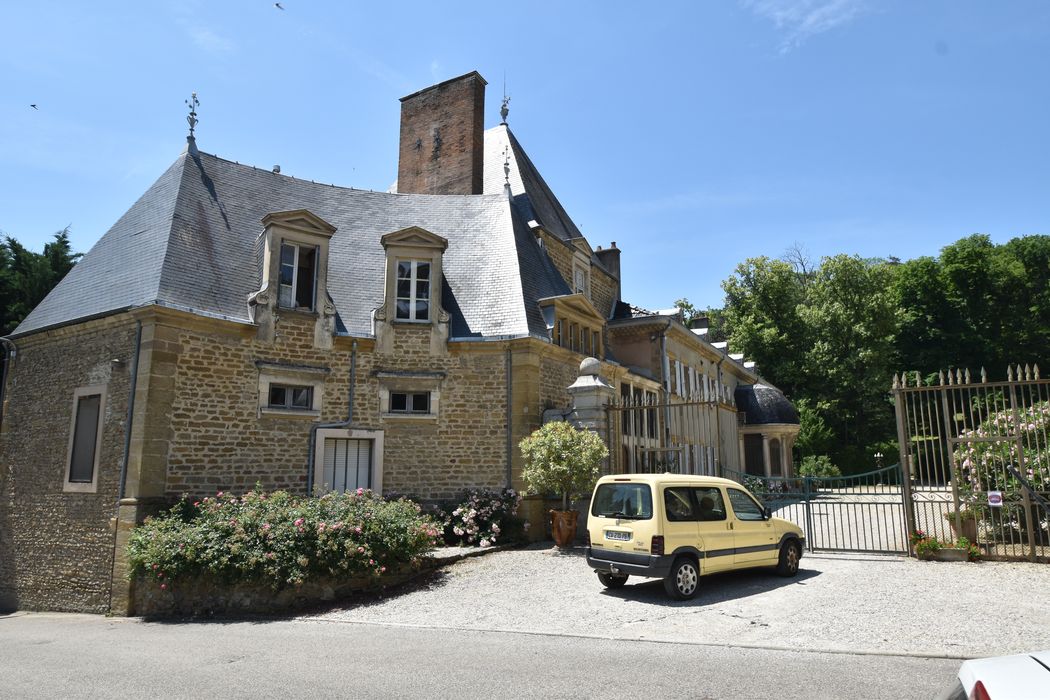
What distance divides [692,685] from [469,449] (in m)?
9.15

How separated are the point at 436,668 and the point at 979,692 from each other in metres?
5.08

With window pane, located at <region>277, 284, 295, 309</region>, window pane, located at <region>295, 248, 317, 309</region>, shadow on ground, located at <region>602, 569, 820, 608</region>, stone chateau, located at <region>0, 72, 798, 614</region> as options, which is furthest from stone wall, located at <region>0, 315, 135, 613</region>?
shadow on ground, located at <region>602, 569, 820, 608</region>

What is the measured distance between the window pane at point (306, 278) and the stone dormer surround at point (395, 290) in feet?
4.56

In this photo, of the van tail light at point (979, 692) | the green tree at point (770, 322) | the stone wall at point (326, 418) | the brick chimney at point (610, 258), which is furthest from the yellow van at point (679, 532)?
the green tree at point (770, 322)

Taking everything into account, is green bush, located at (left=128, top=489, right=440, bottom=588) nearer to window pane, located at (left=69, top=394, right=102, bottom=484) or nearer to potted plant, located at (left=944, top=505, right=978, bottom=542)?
window pane, located at (left=69, top=394, right=102, bottom=484)

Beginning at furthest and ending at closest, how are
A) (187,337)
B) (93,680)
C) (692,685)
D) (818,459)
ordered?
1. (818,459)
2. (187,337)
3. (93,680)
4. (692,685)

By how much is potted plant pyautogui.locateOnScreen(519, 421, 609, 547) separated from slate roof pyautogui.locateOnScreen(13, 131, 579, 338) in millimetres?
2707

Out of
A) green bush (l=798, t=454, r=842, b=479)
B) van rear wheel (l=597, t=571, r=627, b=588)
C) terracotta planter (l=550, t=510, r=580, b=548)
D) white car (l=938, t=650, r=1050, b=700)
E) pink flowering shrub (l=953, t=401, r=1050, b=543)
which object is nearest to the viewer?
white car (l=938, t=650, r=1050, b=700)

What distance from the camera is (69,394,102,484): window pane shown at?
12.4 metres

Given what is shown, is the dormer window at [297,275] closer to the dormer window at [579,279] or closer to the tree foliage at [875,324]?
the dormer window at [579,279]

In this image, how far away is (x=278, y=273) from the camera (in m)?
13.6

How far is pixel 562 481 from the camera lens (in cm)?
1243

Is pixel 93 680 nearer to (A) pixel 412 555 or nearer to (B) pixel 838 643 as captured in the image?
(A) pixel 412 555

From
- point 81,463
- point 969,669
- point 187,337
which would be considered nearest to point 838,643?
point 969,669
